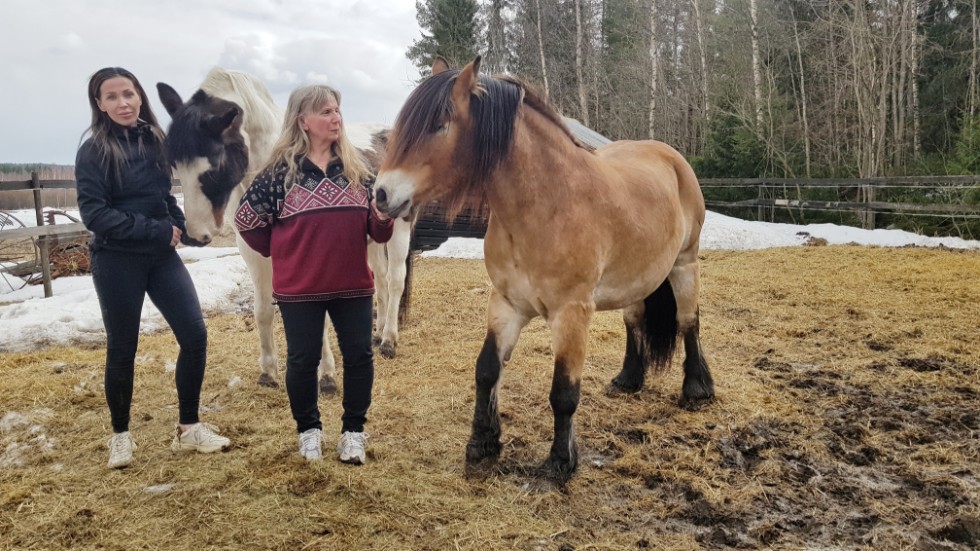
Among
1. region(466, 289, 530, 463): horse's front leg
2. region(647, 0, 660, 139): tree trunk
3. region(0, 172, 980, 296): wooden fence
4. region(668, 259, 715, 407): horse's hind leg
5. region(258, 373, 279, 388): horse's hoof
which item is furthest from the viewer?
region(647, 0, 660, 139): tree trunk

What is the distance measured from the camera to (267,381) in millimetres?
3977

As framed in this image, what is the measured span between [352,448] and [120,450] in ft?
3.81

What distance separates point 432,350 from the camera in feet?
16.1

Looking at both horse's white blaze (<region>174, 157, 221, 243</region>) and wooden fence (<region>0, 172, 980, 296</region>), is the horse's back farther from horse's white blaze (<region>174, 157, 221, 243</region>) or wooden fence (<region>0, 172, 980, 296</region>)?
wooden fence (<region>0, 172, 980, 296</region>)

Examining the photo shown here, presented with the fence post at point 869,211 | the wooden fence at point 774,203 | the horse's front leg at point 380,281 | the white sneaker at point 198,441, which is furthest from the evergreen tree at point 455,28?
the white sneaker at point 198,441

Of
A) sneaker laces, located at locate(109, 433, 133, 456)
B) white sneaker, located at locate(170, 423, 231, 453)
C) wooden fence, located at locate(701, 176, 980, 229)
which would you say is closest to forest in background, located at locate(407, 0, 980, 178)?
wooden fence, located at locate(701, 176, 980, 229)

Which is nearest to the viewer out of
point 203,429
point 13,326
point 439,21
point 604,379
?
point 203,429

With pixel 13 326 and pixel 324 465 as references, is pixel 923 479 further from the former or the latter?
pixel 13 326

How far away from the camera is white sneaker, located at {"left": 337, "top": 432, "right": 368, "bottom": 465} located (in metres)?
2.72

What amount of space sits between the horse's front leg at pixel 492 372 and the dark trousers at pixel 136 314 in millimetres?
1440

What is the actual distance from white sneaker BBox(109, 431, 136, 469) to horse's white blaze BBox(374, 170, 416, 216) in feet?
6.21

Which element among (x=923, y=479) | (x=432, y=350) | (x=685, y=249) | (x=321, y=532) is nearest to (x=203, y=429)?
(x=321, y=532)

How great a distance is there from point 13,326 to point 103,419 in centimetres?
320

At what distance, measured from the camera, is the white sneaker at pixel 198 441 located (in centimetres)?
Answer: 292
